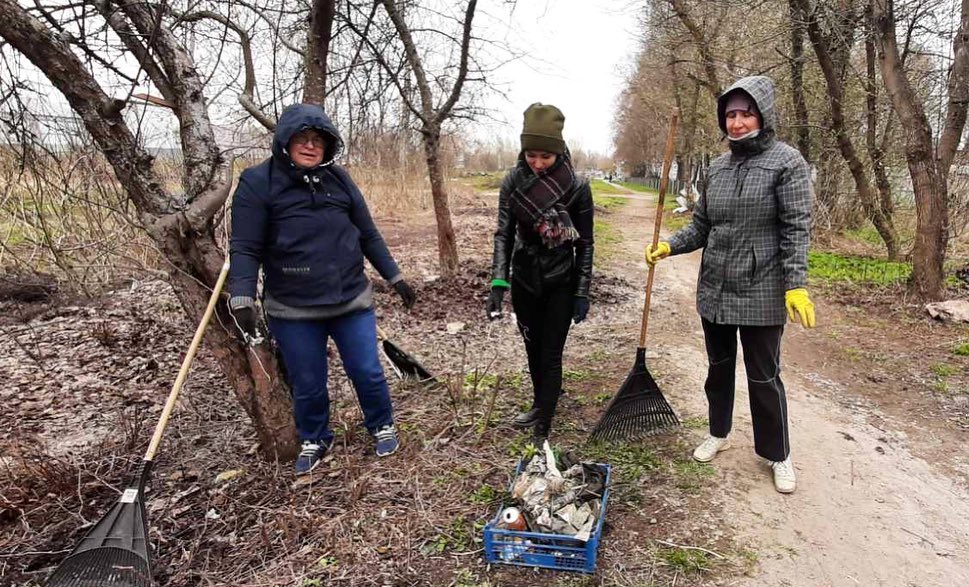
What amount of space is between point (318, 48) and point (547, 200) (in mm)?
2545

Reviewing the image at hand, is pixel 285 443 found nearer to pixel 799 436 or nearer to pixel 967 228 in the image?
pixel 799 436

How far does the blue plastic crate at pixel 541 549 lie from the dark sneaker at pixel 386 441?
3.31 ft

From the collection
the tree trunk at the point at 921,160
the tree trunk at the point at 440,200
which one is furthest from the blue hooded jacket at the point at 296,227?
the tree trunk at the point at 921,160

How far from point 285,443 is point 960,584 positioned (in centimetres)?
323

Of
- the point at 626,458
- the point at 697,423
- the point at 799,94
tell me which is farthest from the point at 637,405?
the point at 799,94

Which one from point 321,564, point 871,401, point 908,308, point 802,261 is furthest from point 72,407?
point 908,308

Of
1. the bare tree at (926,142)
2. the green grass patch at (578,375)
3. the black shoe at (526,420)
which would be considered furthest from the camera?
the bare tree at (926,142)

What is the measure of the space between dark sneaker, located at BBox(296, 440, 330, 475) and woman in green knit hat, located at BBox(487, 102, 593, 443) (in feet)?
4.08

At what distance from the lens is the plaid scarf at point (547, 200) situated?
309 cm

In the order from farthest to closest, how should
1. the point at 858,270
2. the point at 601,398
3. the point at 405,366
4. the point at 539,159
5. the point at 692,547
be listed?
the point at 858,270, the point at 405,366, the point at 601,398, the point at 539,159, the point at 692,547

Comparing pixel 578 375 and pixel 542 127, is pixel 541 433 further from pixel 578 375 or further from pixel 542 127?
pixel 542 127

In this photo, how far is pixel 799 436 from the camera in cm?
364

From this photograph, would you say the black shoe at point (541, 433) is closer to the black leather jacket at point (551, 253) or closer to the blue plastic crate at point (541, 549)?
the black leather jacket at point (551, 253)

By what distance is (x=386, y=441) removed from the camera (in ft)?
10.9
